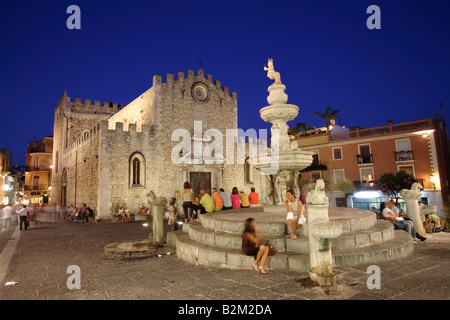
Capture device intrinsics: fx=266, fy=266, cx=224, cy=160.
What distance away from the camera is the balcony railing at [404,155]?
911 inches

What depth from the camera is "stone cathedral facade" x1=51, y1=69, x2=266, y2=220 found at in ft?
58.0

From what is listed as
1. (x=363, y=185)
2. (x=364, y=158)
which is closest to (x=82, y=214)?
(x=363, y=185)

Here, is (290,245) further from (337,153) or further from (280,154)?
(337,153)

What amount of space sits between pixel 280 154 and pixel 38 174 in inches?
1908

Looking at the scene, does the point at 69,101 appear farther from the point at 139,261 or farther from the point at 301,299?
the point at 301,299

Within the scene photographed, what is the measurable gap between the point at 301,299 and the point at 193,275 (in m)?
2.13

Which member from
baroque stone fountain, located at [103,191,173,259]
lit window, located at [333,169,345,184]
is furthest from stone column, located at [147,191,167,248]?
lit window, located at [333,169,345,184]

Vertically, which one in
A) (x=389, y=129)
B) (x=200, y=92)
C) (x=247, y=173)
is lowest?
(x=247, y=173)

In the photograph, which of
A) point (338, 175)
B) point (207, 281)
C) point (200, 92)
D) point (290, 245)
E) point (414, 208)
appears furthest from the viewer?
point (338, 175)

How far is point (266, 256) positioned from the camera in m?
4.86

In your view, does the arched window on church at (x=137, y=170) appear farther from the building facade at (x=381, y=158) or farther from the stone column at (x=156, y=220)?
the building facade at (x=381, y=158)

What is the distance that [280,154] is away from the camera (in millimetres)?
7434

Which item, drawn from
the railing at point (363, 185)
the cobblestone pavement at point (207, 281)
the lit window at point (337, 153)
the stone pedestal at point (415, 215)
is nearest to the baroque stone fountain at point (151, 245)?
the cobblestone pavement at point (207, 281)

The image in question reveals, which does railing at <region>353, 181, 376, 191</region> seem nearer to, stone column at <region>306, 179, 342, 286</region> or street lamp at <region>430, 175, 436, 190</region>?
street lamp at <region>430, 175, 436, 190</region>
